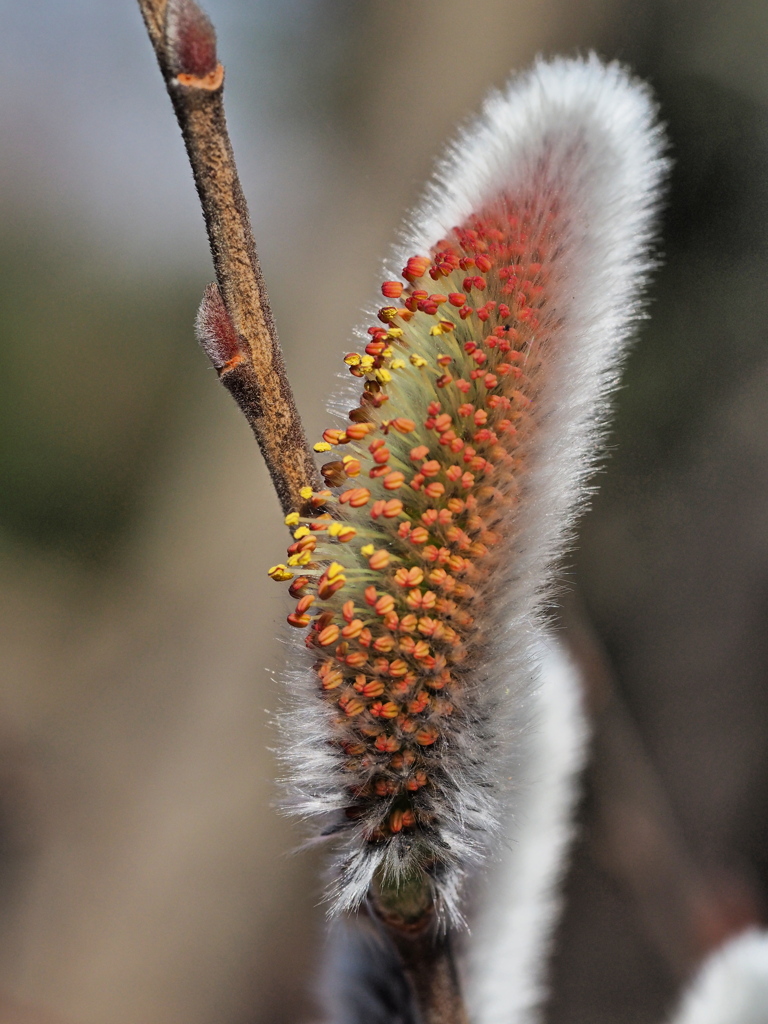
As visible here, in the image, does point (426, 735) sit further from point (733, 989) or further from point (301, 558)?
point (733, 989)

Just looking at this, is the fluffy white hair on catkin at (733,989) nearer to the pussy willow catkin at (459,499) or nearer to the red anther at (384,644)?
the pussy willow catkin at (459,499)

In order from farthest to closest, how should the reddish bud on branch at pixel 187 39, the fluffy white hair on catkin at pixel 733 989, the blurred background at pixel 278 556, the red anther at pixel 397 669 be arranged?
the blurred background at pixel 278 556 → the fluffy white hair on catkin at pixel 733 989 → the red anther at pixel 397 669 → the reddish bud on branch at pixel 187 39

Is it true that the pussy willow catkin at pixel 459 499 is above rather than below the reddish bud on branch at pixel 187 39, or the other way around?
below

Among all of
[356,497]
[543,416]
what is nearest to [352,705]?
[356,497]

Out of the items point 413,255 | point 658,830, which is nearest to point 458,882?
point 413,255

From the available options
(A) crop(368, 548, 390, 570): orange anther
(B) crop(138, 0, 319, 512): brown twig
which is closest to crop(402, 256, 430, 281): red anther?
(B) crop(138, 0, 319, 512): brown twig

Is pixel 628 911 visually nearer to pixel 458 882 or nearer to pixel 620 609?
pixel 620 609

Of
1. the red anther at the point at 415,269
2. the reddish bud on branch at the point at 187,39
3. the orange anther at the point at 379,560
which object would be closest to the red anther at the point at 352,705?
the orange anther at the point at 379,560

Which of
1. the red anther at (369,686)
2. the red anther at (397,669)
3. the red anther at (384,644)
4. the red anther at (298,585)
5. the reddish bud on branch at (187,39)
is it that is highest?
the reddish bud on branch at (187,39)
